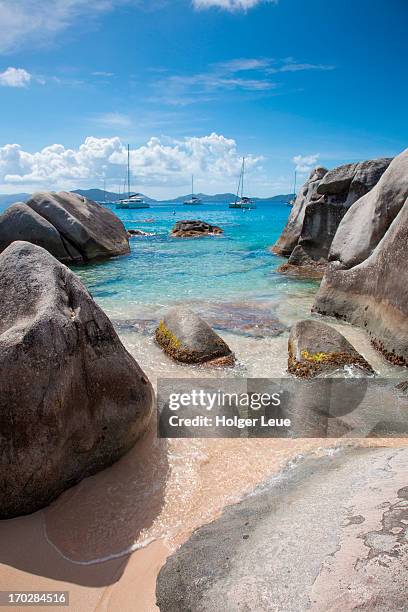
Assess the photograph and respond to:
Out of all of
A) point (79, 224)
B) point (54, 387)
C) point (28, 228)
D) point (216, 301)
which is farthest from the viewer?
point (79, 224)

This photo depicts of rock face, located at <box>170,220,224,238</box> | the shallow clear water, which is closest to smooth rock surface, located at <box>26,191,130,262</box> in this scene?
the shallow clear water

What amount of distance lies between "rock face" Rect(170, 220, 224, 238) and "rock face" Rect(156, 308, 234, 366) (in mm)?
28012

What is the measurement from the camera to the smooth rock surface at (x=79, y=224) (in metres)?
19.5

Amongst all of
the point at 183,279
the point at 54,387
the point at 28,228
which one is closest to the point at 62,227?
the point at 28,228

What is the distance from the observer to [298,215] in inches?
842

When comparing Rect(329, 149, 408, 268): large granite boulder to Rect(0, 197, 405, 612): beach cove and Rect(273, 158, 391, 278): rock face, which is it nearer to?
Rect(0, 197, 405, 612): beach cove

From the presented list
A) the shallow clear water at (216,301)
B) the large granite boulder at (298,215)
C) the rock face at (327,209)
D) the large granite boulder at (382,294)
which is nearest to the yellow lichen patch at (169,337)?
the shallow clear water at (216,301)

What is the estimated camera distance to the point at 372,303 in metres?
8.72

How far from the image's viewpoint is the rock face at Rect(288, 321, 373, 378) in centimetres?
666

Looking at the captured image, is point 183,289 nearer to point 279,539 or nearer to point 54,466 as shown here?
point 54,466

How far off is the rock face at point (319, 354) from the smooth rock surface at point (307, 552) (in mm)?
2962

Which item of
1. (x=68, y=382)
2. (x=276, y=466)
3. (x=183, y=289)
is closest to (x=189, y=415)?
(x=276, y=466)

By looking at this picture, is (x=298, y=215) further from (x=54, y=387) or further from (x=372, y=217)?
(x=54, y=387)

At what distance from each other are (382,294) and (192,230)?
29739mm
